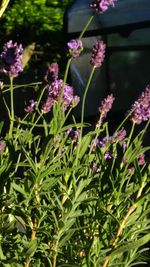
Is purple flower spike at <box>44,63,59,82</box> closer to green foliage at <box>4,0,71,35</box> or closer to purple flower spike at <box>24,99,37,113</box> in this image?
purple flower spike at <box>24,99,37,113</box>

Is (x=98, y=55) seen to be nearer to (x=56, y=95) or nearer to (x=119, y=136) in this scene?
(x=56, y=95)

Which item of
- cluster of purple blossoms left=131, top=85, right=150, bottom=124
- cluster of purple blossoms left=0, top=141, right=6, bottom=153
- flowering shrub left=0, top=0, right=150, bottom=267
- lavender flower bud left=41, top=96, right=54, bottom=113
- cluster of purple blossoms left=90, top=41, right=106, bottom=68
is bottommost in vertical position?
flowering shrub left=0, top=0, right=150, bottom=267

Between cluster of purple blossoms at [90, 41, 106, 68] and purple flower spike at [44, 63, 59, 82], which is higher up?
cluster of purple blossoms at [90, 41, 106, 68]

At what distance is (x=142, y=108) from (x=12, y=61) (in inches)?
22.6

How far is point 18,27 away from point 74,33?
18.7 feet

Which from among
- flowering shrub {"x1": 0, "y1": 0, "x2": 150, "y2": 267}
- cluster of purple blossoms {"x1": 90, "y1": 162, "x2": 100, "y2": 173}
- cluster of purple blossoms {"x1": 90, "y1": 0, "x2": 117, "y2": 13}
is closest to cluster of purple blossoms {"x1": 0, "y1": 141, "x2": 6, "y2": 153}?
flowering shrub {"x1": 0, "y1": 0, "x2": 150, "y2": 267}

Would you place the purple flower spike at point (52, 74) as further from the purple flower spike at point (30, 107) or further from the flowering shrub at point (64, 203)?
the purple flower spike at point (30, 107)

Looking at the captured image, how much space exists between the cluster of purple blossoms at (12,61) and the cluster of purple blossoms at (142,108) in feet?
1.66

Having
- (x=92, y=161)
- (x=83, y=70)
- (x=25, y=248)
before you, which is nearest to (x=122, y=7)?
(x=83, y=70)

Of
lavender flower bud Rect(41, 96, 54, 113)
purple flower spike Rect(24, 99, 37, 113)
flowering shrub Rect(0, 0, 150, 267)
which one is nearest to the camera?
flowering shrub Rect(0, 0, 150, 267)

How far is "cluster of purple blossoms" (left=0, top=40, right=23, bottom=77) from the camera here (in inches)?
111

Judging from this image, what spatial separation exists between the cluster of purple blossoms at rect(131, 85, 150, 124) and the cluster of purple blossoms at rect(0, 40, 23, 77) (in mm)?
506

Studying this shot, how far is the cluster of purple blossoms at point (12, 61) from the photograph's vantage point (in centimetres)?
281

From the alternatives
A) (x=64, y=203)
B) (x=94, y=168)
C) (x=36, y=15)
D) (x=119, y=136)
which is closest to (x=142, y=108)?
(x=119, y=136)
